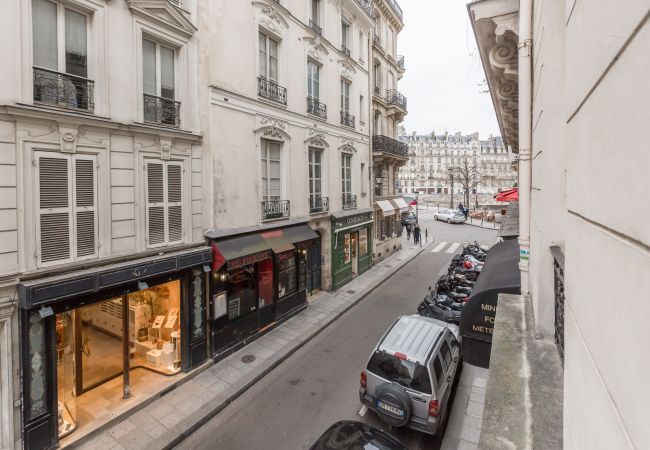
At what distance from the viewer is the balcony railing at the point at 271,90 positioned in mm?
11969

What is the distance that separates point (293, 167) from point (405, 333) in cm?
808

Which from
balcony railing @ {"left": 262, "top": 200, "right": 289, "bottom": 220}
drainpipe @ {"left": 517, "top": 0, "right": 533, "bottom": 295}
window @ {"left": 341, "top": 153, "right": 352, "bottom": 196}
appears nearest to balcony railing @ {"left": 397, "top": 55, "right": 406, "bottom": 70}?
window @ {"left": 341, "top": 153, "right": 352, "bottom": 196}

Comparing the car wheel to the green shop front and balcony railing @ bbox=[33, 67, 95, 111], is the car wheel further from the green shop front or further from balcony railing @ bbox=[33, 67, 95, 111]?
the green shop front

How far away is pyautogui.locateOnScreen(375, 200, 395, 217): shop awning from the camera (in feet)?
72.6

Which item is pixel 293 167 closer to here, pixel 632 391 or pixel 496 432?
pixel 496 432

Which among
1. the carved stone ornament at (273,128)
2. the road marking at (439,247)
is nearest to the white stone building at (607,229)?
the carved stone ornament at (273,128)

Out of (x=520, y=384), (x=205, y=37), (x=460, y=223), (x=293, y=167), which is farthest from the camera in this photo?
(x=460, y=223)

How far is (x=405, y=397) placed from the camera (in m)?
6.82

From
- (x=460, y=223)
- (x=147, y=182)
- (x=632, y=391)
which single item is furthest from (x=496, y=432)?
(x=460, y=223)

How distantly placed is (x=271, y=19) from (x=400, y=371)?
39.8ft

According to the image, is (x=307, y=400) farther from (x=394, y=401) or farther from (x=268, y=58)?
(x=268, y=58)

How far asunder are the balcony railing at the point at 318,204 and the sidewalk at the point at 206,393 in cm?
Result: 425

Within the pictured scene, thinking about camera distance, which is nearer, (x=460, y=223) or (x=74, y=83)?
(x=74, y=83)

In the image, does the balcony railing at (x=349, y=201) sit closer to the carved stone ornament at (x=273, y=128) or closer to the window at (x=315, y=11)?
the carved stone ornament at (x=273, y=128)
